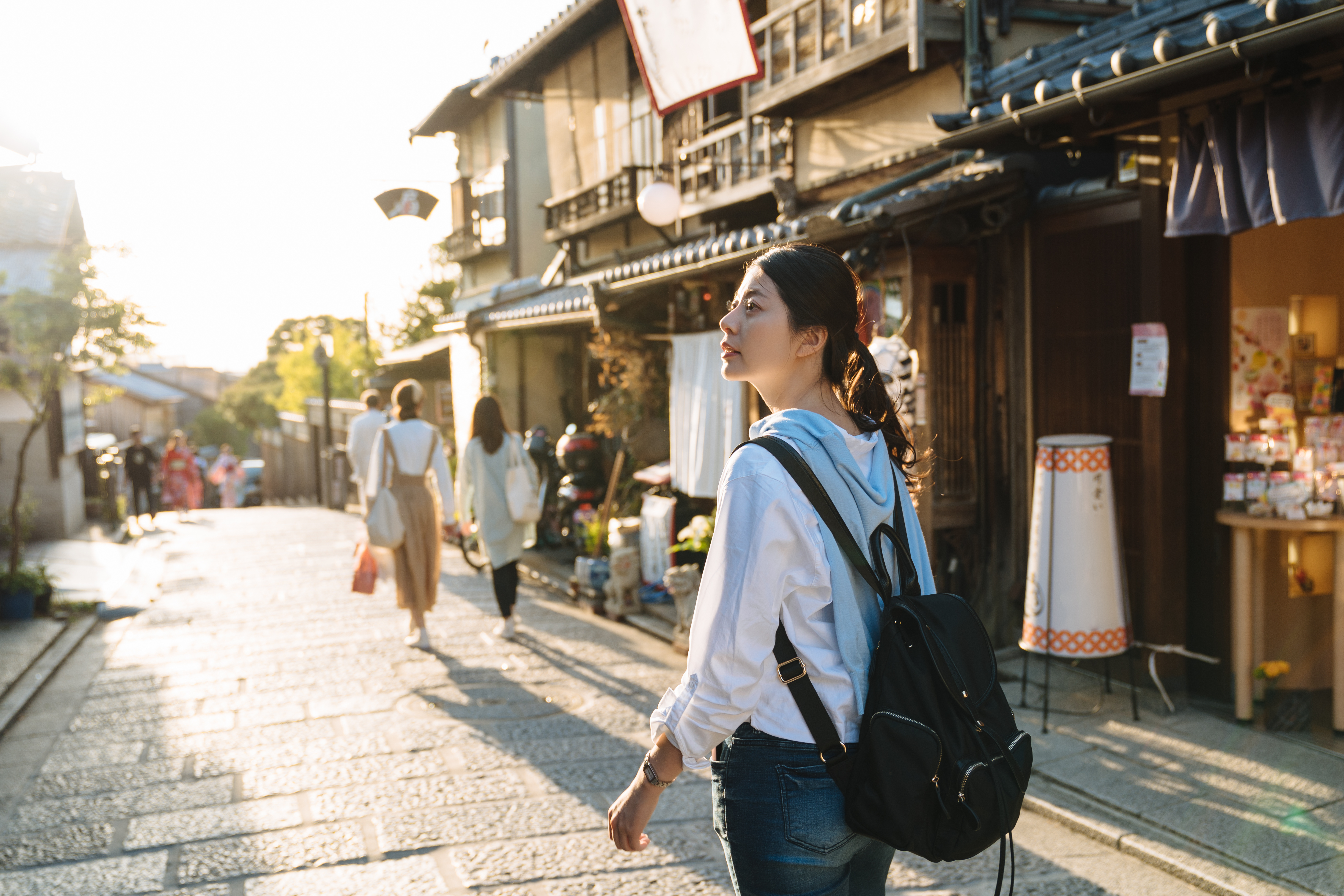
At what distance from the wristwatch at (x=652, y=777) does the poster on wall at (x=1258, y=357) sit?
5743 mm

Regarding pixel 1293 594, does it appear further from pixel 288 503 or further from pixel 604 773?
pixel 288 503

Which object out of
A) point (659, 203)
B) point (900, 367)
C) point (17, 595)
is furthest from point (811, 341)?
point (17, 595)

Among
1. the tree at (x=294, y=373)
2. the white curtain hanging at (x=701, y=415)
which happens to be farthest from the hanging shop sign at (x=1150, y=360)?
the tree at (x=294, y=373)

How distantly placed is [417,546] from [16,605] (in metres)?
4.84

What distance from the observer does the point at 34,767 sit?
20.8ft

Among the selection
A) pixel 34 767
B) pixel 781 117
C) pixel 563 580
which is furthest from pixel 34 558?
pixel 781 117

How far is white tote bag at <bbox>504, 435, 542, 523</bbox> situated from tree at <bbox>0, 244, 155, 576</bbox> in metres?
5.55

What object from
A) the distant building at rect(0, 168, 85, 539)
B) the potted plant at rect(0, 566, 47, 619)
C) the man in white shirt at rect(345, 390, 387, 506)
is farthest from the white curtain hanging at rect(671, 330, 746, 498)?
the distant building at rect(0, 168, 85, 539)

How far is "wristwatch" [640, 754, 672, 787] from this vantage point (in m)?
2.19

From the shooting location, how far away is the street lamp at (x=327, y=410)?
27203 millimetres

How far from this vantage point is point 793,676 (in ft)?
7.11

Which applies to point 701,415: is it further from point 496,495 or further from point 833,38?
point 833,38

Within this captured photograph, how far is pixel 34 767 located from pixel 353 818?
8.10 ft

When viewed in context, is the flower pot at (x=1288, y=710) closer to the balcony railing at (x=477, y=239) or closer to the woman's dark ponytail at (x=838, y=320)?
the woman's dark ponytail at (x=838, y=320)
